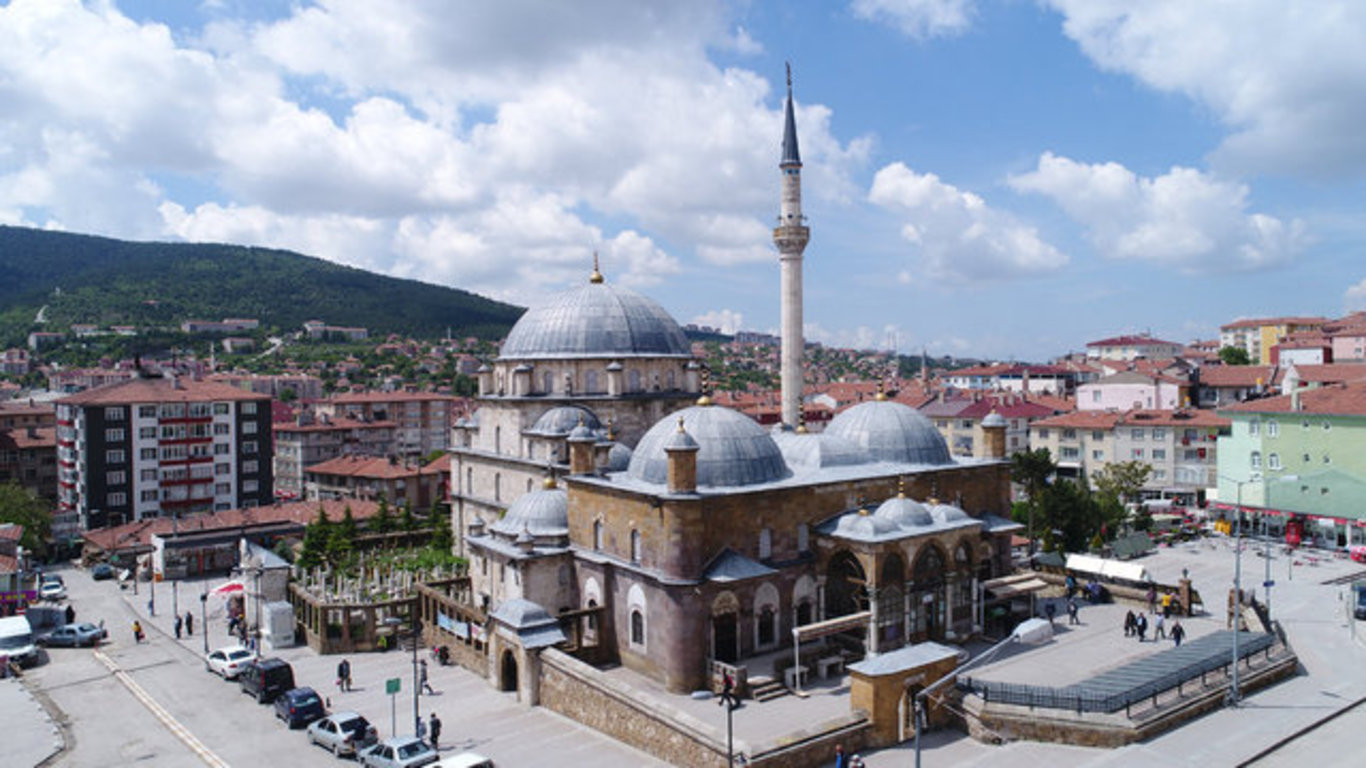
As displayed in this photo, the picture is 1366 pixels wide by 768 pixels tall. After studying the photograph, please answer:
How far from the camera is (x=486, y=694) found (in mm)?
23859

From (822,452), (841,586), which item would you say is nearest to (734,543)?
(841,586)

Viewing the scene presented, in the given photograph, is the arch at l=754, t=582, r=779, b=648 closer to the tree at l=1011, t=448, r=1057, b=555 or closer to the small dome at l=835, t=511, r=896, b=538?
the small dome at l=835, t=511, r=896, b=538

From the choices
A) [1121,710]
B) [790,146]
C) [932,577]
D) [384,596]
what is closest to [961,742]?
[1121,710]

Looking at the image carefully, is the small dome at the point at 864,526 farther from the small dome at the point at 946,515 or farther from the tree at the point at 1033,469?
the tree at the point at 1033,469

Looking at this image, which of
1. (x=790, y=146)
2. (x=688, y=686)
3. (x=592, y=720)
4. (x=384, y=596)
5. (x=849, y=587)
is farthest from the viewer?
(x=790, y=146)

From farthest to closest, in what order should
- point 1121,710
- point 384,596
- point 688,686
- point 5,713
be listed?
point 384,596 → point 5,713 → point 688,686 → point 1121,710

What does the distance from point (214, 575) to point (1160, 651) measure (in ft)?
131

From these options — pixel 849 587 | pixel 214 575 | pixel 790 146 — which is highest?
pixel 790 146

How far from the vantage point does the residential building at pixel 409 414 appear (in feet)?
277

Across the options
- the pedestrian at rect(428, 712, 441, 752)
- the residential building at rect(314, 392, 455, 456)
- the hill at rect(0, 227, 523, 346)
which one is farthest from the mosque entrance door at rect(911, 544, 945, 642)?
the hill at rect(0, 227, 523, 346)

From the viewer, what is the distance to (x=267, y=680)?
24.1m

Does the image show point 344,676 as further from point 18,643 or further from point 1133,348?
point 1133,348

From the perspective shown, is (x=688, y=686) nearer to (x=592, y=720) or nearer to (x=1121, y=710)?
(x=592, y=720)

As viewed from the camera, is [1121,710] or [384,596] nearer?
[1121,710]
